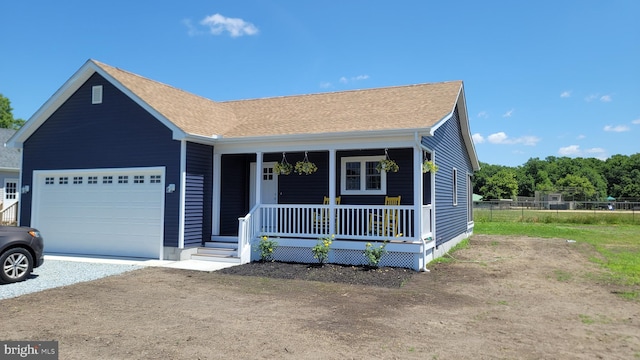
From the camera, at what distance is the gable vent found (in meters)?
12.0

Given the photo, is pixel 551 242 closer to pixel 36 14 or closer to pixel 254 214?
pixel 254 214

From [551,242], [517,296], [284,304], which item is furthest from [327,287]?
[551,242]

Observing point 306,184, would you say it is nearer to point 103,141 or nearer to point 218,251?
point 218,251

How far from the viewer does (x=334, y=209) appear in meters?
10.4

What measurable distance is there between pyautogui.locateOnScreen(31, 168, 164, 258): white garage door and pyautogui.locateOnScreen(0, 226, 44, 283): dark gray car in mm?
3001

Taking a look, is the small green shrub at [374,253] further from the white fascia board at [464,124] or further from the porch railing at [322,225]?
the white fascia board at [464,124]

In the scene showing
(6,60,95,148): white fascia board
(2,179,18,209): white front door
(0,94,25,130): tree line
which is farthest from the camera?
(0,94,25,130): tree line

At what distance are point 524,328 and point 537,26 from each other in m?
13.2

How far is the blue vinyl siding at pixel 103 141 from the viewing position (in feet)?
36.3

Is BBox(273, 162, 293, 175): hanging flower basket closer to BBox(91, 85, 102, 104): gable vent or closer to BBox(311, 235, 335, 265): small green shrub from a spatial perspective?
BBox(311, 235, 335, 265): small green shrub

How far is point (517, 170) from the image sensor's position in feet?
333

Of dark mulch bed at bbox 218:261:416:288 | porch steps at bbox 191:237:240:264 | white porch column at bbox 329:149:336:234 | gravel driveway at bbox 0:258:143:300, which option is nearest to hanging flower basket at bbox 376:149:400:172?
white porch column at bbox 329:149:336:234

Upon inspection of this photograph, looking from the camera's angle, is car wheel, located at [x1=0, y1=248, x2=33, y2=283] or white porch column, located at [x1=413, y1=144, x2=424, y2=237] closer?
car wheel, located at [x1=0, y1=248, x2=33, y2=283]

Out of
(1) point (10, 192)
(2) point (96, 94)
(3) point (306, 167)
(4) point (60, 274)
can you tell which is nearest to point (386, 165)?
(3) point (306, 167)
